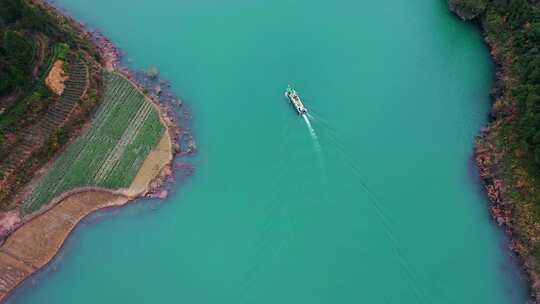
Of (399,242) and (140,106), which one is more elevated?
(140,106)

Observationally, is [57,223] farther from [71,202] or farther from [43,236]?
[71,202]

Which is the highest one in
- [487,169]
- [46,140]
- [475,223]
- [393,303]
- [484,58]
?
[484,58]

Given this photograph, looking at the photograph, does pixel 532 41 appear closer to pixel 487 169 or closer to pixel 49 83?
pixel 487 169

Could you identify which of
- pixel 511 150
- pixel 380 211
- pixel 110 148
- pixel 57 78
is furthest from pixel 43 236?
pixel 511 150

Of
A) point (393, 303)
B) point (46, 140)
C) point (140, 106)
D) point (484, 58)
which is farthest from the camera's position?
point (484, 58)

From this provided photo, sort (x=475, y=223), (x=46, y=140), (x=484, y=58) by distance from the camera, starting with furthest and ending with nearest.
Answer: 1. (x=484, y=58)
2. (x=46, y=140)
3. (x=475, y=223)

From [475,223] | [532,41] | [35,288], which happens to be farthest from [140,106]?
[532,41]

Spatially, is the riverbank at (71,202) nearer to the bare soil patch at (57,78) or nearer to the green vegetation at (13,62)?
the bare soil patch at (57,78)
